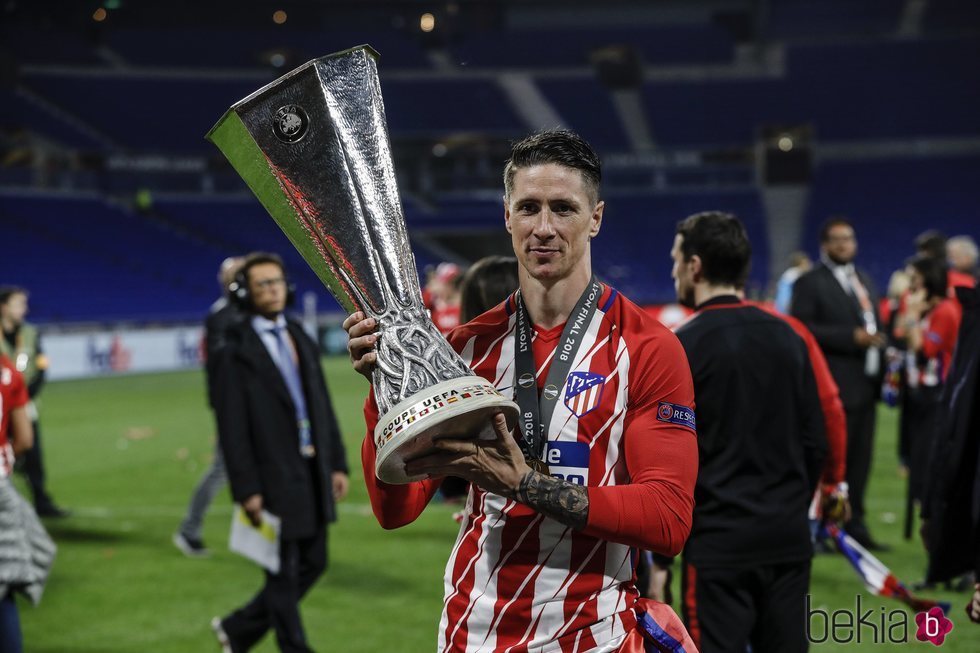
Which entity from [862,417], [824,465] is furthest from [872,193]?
[824,465]

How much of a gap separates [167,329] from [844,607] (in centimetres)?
2480

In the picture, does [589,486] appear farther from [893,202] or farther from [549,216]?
[893,202]

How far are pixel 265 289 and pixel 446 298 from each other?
3.70m

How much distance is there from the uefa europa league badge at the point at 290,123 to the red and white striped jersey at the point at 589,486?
23.0 inches

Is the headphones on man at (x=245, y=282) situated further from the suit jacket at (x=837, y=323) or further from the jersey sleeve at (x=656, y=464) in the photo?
the suit jacket at (x=837, y=323)

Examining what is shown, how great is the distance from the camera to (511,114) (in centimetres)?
3878

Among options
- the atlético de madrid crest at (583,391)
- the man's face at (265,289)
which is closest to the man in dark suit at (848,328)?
the man's face at (265,289)

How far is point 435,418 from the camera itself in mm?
1808

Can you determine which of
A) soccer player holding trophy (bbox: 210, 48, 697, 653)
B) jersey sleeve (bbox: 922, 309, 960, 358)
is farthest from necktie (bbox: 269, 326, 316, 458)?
jersey sleeve (bbox: 922, 309, 960, 358)

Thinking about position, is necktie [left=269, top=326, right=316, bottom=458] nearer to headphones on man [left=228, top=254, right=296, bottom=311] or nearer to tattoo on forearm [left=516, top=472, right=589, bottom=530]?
headphones on man [left=228, top=254, right=296, bottom=311]

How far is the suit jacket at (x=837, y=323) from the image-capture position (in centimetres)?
747

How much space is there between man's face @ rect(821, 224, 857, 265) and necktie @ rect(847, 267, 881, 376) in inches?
10.2

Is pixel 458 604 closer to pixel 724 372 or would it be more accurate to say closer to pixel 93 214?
pixel 724 372

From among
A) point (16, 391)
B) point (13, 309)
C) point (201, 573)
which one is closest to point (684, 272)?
point (16, 391)
